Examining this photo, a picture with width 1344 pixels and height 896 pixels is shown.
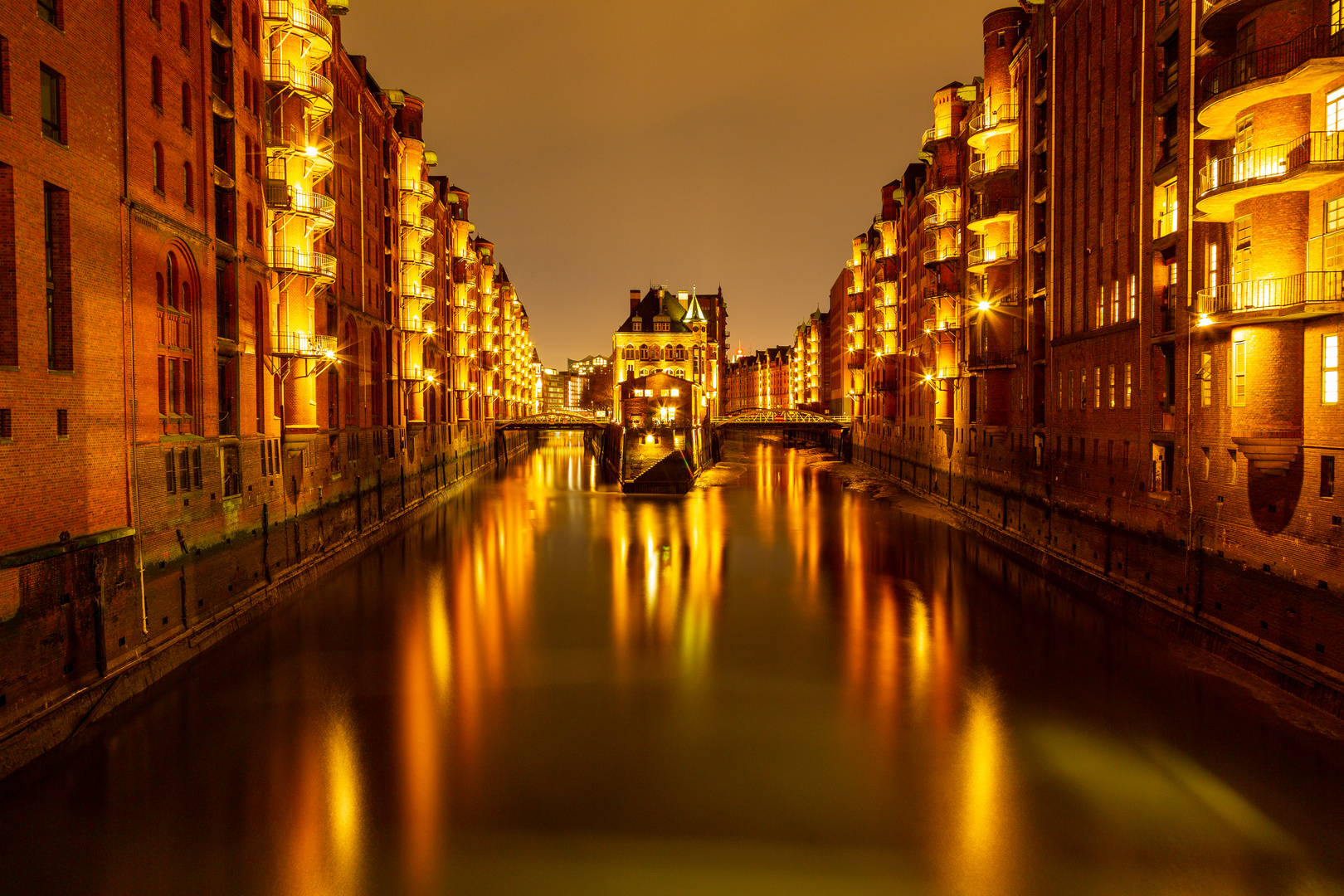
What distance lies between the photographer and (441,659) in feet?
57.2

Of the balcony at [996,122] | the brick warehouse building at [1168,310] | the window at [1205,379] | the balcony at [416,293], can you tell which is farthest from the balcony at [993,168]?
the balcony at [416,293]

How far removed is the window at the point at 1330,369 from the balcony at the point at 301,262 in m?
25.2

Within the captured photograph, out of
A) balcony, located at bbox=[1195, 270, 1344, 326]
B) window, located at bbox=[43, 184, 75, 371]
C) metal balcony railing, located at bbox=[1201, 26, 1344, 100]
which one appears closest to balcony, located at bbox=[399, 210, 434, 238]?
window, located at bbox=[43, 184, 75, 371]

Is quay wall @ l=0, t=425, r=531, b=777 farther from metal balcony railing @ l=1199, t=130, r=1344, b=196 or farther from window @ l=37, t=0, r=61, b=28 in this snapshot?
metal balcony railing @ l=1199, t=130, r=1344, b=196

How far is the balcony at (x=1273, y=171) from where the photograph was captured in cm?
1320

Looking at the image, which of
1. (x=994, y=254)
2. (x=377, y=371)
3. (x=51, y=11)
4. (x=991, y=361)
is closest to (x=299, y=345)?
(x=51, y=11)

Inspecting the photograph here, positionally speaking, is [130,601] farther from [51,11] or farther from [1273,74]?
[1273,74]

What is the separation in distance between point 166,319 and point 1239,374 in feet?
74.1

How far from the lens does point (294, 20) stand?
2339 centimetres

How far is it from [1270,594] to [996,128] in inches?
896

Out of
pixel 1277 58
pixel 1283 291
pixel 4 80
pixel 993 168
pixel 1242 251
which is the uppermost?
pixel 993 168

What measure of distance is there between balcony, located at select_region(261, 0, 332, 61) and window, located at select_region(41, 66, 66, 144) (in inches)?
478

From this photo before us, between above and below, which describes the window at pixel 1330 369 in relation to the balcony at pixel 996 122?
below

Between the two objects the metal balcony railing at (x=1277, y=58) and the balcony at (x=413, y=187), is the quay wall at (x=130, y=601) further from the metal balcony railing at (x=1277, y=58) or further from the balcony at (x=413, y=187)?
the balcony at (x=413, y=187)
